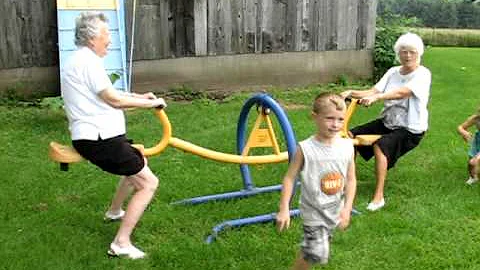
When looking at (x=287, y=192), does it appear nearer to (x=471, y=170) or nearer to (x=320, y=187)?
(x=320, y=187)

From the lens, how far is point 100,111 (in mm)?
4102

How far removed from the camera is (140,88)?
930cm

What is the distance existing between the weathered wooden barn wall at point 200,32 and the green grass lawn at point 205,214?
127 cm

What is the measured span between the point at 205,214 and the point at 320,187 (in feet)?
5.87

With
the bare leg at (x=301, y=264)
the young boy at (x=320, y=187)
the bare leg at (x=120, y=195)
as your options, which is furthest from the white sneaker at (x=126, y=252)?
the young boy at (x=320, y=187)

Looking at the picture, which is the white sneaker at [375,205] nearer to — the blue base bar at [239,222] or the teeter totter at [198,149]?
the teeter totter at [198,149]

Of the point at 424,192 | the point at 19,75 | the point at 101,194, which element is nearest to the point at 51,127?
the point at 19,75

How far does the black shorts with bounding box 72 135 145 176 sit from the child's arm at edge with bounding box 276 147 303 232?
117 cm

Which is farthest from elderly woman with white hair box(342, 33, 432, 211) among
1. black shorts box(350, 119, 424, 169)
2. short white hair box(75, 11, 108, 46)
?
short white hair box(75, 11, 108, 46)

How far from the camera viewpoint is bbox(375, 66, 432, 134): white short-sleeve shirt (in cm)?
529

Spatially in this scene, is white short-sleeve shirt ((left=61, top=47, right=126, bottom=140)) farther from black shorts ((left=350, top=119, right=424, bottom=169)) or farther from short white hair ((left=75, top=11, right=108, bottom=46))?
black shorts ((left=350, top=119, right=424, bottom=169))

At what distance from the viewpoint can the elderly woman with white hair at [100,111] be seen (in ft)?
13.1

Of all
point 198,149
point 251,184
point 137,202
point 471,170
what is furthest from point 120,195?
point 471,170

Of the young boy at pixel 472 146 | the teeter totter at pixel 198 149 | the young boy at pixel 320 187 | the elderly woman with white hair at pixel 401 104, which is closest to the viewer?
the young boy at pixel 320 187
